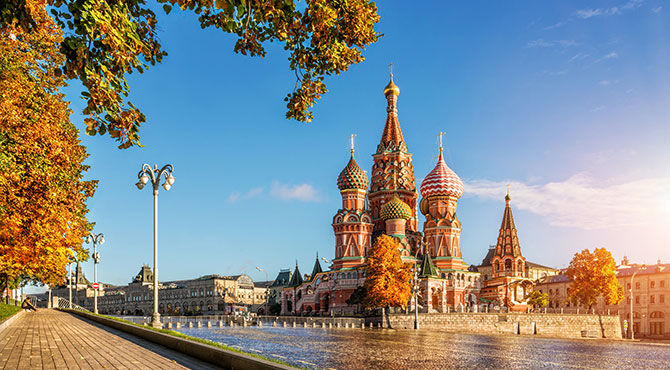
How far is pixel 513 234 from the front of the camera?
89.9m

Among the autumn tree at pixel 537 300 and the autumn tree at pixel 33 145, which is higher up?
the autumn tree at pixel 33 145

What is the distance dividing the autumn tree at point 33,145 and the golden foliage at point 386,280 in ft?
127

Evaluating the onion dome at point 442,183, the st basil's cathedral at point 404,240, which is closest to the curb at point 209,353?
the st basil's cathedral at point 404,240

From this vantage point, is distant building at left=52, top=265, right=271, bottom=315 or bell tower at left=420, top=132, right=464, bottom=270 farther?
distant building at left=52, top=265, right=271, bottom=315

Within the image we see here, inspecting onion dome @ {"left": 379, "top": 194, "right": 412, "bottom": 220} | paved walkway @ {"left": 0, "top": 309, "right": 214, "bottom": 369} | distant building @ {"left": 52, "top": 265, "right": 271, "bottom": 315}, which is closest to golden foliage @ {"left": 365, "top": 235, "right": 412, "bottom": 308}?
onion dome @ {"left": 379, "top": 194, "right": 412, "bottom": 220}

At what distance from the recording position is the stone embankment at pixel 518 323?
2224 inches

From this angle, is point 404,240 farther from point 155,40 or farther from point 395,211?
point 155,40

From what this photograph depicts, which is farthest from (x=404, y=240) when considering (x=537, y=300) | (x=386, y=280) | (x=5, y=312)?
(x=5, y=312)

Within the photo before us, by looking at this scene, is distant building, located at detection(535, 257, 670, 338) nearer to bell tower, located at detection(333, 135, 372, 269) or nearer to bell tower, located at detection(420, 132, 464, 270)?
bell tower, located at detection(420, 132, 464, 270)

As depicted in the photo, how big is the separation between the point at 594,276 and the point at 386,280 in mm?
26693

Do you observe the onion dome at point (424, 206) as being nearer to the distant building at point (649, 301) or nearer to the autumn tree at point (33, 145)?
the distant building at point (649, 301)

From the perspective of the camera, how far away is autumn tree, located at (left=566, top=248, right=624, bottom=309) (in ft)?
209

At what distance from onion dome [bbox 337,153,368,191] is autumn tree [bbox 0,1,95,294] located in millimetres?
60826

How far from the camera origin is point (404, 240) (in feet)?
247
